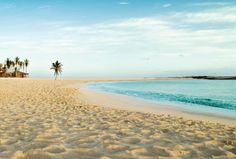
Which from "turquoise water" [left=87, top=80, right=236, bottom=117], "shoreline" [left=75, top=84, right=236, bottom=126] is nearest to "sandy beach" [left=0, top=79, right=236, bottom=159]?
"shoreline" [left=75, top=84, right=236, bottom=126]

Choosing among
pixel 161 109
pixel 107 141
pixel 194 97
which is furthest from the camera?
pixel 194 97

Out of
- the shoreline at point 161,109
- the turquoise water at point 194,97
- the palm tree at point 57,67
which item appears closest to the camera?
the shoreline at point 161,109

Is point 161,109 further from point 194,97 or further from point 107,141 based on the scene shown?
point 194,97

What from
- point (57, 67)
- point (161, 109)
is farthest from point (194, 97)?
point (57, 67)

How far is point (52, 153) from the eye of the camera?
17.0ft

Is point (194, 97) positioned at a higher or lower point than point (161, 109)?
lower

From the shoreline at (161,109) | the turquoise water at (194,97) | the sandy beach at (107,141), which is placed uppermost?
the sandy beach at (107,141)

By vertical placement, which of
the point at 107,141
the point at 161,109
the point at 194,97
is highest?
the point at 107,141

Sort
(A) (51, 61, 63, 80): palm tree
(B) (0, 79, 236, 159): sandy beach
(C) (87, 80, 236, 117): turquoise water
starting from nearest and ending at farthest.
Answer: (B) (0, 79, 236, 159): sandy beach → (C) (87, 80, 236, 117): turquoise water → (A) (51, 61, 63, 80): palm tree

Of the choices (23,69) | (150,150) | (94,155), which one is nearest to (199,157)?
(150,150)

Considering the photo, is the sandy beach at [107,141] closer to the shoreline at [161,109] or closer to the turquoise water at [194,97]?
the shoreline at [161,109]

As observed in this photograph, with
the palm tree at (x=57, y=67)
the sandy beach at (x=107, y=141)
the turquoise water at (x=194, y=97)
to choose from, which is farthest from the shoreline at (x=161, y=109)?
the palm tree at (x=57, y=67)

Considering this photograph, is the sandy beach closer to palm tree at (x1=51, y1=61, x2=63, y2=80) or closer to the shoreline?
the shoreline

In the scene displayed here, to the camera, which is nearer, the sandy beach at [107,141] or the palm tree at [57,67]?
the sandy beach at [107,141]
